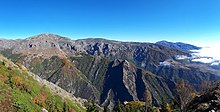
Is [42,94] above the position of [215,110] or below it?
below

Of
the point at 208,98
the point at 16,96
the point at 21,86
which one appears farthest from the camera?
the point at 21,86

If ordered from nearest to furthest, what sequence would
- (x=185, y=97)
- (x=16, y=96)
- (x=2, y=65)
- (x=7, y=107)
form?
(x=7, y=107), (x=16, y=96), (x=2, y=65), (x=185, y=97)

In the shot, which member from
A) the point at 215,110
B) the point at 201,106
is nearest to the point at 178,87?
the point at 201,106

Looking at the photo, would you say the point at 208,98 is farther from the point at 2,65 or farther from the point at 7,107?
the point at 2,65

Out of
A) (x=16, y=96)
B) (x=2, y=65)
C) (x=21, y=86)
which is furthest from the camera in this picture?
(x=2, y=65)

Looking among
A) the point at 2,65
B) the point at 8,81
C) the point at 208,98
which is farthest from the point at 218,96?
the point at 2,65

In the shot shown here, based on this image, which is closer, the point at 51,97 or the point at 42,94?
the point at 42,94

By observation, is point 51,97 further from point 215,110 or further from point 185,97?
point 215,110

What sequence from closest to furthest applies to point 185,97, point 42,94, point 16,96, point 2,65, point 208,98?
point 16,96
point 208,98
point 2,65
point 42,94
point 185,97

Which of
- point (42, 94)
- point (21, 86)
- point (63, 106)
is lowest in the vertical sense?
point (63, 106)
